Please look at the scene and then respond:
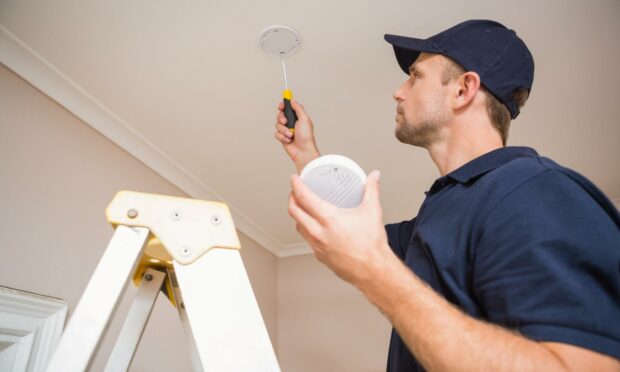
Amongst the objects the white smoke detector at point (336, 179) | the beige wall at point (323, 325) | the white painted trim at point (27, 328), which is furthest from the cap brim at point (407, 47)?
the beige wall at point (323, 325)

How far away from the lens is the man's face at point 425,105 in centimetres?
90

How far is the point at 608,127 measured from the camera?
1752 mm

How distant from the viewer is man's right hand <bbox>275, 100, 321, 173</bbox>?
111 centimetres

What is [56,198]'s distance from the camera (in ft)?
4.23

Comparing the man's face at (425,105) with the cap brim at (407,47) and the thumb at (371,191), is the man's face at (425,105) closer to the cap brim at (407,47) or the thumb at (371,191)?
the cap brim at (407,47)

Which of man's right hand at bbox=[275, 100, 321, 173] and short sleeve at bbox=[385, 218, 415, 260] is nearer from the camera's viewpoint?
short sleeve at bbox=[385, 218, 415, 260]

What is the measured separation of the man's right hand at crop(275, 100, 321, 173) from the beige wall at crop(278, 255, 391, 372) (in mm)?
1907

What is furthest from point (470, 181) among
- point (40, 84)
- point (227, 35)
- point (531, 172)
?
point (40, 84)

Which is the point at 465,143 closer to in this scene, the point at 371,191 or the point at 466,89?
the point at 466,89

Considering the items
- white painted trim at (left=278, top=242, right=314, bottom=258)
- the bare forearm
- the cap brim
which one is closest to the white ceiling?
the cap brim

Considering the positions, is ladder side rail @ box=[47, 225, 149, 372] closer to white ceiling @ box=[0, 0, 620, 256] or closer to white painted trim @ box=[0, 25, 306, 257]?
white ceiling @ box=[0, 0, 620, 256]

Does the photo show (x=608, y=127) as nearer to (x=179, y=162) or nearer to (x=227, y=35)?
(x=227, y=35)

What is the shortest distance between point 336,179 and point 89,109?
1.28 metres

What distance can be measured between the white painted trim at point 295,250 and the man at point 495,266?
90.5 inches
